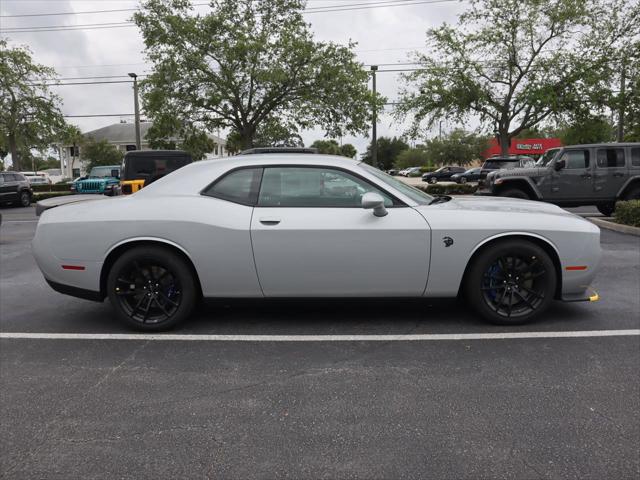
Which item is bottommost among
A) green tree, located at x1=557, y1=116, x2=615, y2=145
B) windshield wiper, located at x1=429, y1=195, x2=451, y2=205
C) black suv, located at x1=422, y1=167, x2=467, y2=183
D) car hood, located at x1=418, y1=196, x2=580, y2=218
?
car hood, located at x1=418, y1=196, x2=580, y2=218

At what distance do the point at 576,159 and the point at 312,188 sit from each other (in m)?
10.2

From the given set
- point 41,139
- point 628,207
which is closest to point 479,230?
point 628,207

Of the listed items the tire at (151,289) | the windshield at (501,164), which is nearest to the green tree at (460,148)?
the windshield at (501,164)

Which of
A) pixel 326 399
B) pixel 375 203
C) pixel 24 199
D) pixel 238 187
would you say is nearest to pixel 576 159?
pixel 375 203

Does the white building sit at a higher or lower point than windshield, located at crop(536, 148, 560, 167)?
higher

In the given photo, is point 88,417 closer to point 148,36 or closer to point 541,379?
point 541,379

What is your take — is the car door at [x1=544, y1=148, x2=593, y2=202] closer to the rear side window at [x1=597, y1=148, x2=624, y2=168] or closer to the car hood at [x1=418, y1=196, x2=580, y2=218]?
the rear side window at [x1=597, y1=148, x2=624, y2=168]

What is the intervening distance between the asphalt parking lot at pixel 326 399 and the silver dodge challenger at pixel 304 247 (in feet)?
0.95

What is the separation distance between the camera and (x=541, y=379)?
334cm

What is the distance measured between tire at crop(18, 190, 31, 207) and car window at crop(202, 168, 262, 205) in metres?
20.1

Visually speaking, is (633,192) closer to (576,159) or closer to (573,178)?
(573,178)

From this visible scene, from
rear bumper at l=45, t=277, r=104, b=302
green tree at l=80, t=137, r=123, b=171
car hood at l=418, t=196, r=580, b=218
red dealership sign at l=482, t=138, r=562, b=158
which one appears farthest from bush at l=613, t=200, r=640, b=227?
green tree at l=80, t=137, r=123, b=171

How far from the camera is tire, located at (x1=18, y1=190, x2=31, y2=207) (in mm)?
21172

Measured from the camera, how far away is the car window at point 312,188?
436 cm
